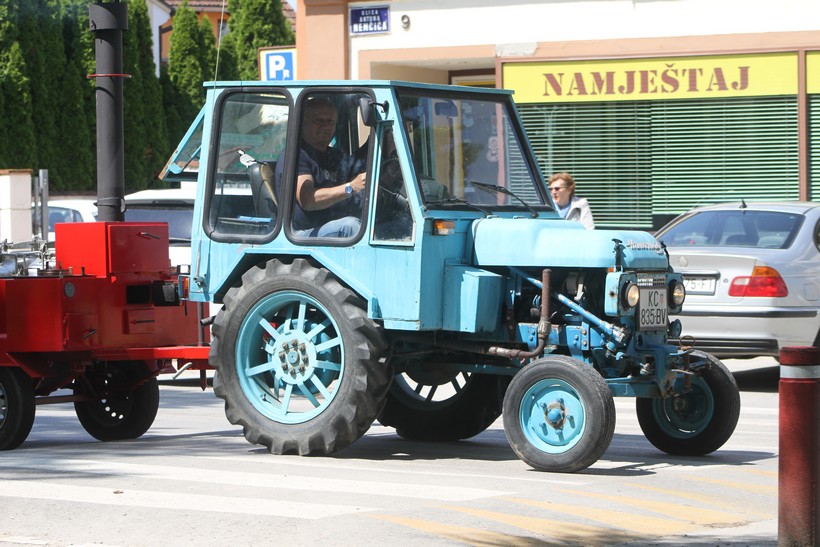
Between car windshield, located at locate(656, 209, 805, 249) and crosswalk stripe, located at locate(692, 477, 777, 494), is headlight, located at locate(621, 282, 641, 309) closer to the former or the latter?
crosswalk stripe, located at locate(692, 477, 777, 494)

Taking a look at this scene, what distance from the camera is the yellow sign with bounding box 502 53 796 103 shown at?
20.3m

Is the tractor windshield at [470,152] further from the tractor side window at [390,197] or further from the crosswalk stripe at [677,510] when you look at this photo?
the crosswalk stripe at [677,510]

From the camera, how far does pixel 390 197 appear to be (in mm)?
9211

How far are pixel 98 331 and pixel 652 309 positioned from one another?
369 cm

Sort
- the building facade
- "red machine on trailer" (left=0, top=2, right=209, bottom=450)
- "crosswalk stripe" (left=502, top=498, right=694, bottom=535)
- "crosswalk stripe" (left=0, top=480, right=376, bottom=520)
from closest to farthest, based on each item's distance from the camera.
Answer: "crosswalk stripe" (left=502, top=498, right=694, bottom=535) → "crosswalk stripe" (left=0, top=480, right=376, bottom=520) → "red machine on trailer" (left=0, top=2, right=209, bottom=450) → the building facade

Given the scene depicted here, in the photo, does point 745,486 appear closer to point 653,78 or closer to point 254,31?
point 653,78

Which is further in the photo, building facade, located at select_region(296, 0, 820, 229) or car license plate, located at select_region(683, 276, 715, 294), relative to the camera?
building facade, located at select_region(296, 0, 820, 229)

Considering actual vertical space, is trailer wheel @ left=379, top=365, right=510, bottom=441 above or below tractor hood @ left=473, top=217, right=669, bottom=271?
below

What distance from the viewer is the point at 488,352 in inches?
361

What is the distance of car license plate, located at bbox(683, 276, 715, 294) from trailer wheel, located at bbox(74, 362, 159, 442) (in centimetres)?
530

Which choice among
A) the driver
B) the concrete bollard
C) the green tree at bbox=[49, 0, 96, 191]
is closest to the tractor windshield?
the driver

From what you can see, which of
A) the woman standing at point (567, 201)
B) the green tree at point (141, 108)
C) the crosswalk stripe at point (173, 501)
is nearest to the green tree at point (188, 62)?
the green tree at point (141, 108)

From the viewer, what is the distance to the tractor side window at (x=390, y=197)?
9.18 meters

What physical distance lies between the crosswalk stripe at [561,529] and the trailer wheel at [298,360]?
190cm
